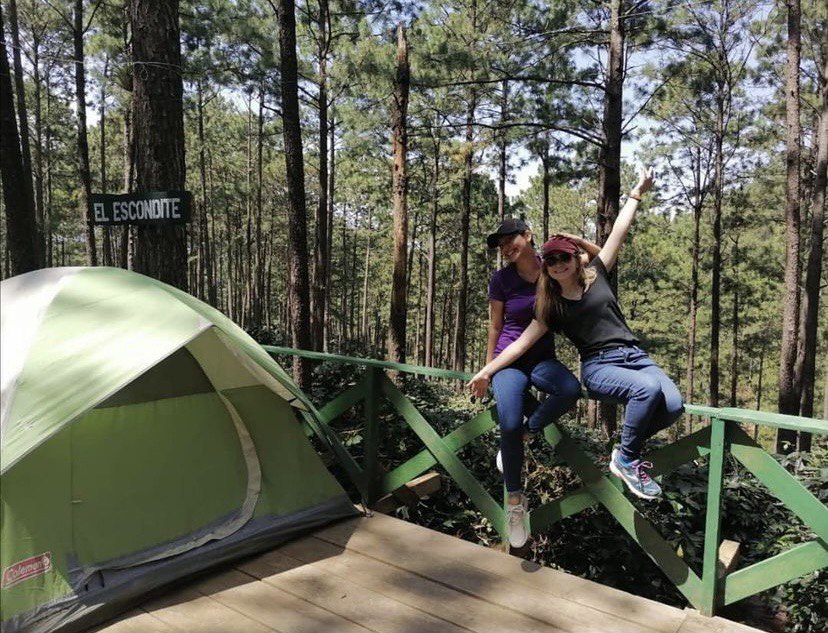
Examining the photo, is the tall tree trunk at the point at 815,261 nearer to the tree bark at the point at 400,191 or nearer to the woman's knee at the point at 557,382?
the tree bark at the point at 400,191

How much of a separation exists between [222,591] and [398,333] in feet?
28.2

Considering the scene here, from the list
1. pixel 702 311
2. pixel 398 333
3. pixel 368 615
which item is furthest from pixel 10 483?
pixel 702 311

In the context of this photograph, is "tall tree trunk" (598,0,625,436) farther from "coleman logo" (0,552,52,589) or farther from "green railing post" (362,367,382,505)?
"coleman logo" (0,552,52,589)

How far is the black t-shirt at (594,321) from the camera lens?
2.62m

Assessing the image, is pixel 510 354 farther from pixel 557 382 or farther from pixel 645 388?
pixel 645 388

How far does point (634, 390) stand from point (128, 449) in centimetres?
248

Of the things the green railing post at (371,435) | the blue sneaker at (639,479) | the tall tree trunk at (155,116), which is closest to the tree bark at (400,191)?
the tall tree trunk at (155,116)

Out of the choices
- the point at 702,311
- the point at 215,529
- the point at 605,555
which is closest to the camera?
the point at 215,529

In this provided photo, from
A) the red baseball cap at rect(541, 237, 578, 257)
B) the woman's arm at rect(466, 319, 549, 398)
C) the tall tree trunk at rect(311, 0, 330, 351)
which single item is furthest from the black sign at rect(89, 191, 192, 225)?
the tall tree trunk at rect(311, 0, 330, 351)

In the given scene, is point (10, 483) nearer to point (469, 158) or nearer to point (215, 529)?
point (215, 529)

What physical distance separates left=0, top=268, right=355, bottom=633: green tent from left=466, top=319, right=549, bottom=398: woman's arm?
1.16m

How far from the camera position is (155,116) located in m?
4.56

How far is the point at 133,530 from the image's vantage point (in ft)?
9.03

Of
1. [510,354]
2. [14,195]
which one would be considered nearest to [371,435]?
[510,354]
